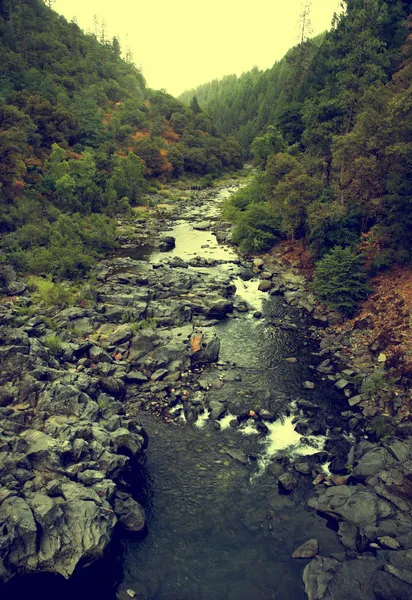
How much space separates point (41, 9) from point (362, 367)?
14446 cm

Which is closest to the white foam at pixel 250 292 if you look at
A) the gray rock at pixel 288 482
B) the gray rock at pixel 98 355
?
the gray rock at pixel 98 355

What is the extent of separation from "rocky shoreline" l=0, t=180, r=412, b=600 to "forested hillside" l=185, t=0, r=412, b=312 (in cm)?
689

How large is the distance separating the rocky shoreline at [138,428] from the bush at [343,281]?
2.23 meters

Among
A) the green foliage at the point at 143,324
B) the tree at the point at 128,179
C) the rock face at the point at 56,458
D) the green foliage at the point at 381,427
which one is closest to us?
the rock face at the point at 56,458

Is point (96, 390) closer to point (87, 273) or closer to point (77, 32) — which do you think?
point (87, 273)

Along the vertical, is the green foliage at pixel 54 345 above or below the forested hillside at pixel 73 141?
below

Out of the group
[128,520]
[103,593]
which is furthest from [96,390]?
[103,593]

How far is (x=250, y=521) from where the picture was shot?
59.8 ft

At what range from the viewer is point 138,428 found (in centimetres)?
2289

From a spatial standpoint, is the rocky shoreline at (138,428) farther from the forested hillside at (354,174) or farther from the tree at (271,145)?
the tree at (271,145)

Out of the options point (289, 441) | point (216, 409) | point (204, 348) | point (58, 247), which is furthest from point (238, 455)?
point (58, 247)

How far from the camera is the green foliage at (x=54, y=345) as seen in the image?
2819 cm

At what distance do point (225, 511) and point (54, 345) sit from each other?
55.4ft

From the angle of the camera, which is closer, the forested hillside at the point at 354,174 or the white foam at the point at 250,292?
the forested hillside at the point at 354,174
